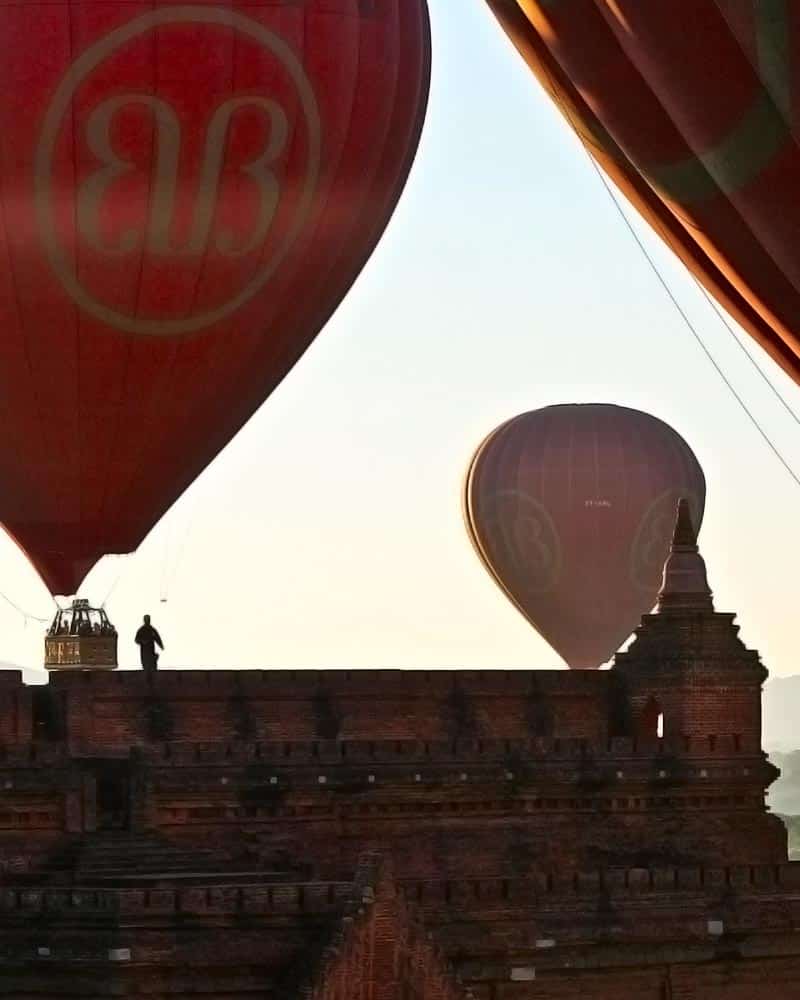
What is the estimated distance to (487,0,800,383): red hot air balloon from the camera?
28.4 m

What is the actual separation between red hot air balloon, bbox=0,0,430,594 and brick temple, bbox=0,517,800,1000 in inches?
174

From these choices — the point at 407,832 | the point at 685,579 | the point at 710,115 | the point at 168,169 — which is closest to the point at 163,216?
the point at 168,169

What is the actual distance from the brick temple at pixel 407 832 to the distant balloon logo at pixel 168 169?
776 centimetres

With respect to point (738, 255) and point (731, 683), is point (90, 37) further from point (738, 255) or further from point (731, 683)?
point (738, 255)

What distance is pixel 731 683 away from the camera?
63.2 metres

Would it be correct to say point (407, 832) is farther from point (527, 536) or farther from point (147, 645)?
point (527, 536)

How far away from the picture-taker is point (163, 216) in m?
53.0

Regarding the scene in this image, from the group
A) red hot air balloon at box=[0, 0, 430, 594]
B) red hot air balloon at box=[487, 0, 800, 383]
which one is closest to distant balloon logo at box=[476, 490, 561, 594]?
red hot air balloon at box=[0, 0, 430, 594]

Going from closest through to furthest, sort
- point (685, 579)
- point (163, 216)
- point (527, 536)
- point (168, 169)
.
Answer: point (168, 169)
point (163, 216)
point (685, 579)
point (527, 536)

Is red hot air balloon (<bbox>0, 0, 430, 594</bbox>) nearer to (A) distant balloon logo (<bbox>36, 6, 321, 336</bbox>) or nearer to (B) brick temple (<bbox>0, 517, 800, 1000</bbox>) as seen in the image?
(A) distant balloon logo (<bbox>36, 6, 321, 336</bbox>)

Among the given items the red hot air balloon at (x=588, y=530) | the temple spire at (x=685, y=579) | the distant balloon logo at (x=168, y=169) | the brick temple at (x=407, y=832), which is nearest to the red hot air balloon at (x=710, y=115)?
the brick temple at (x=407, y=832)

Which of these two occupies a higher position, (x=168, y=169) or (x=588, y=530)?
(x=588, y=530)

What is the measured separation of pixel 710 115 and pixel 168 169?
80.4 ft

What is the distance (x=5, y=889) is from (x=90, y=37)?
→ 10363 millimetres
